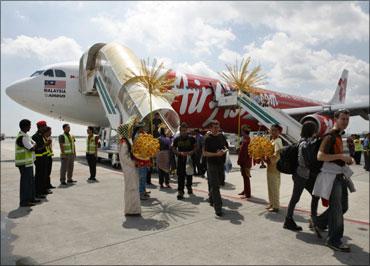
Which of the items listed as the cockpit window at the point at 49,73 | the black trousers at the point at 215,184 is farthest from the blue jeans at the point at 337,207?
the cockpit window at the point at 49,73

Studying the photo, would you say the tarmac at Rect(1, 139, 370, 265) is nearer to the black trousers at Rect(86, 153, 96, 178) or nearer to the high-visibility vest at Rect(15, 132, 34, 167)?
the high-visibility vest at Rect(15, 132, 34, 167)

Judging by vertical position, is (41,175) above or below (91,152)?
below

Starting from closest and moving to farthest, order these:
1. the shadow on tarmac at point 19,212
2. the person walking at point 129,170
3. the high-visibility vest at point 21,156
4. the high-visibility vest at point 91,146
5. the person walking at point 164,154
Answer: the person walking at point 129,170, the shadow on tarmac at point 19,212, the high-visibility vest at point 21,156, the person walking at point 164,154, the high-visibility vest at point 91,146

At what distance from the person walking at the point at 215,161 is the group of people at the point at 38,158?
4.01m

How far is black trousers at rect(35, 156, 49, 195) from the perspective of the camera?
7770mm

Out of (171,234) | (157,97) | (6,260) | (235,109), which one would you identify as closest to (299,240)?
(171,234)

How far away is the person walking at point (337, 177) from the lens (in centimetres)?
385

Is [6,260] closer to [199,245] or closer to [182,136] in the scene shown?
[199,245]

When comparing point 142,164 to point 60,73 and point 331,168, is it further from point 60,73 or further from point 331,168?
point 60,73

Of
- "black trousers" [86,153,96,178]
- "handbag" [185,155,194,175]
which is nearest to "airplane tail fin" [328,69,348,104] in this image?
"handbag" [185,155,194,175]

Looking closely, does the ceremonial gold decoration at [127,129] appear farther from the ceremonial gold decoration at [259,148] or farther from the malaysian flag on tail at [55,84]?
the malaysian flag on tail at [55,84]

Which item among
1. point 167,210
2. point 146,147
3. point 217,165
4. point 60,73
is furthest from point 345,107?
point 146,147

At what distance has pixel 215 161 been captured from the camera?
6.36 m

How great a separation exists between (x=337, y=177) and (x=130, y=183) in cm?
388
